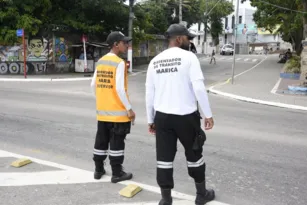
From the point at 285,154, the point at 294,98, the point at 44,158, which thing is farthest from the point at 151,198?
the point at 294,98

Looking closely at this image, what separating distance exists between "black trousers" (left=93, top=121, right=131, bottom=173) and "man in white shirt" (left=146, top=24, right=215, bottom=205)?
2.28 ft

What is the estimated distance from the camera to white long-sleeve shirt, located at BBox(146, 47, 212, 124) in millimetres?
3453

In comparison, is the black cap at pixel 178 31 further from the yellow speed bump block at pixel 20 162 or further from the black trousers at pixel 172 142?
the yellow speed bump block at pixel 20 162

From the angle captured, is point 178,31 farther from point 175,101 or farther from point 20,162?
point 20,162

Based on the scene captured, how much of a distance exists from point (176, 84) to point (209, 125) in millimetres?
536

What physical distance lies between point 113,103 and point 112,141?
484 millimetres

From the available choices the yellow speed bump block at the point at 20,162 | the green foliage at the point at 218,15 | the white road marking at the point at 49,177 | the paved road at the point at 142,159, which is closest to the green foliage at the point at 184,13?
the green foliage at the point at 218,15

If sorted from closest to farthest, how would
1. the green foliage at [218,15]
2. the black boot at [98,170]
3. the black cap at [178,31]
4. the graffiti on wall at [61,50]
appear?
the black cap at [178,31], the black boot at [98,170], the graffiti on wall at [61,50], the green foliage at [218,15]

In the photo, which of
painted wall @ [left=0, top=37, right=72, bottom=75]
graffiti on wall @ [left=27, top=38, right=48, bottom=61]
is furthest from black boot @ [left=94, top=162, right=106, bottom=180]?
graffiti on wall @ [left=27, top=38, right=48, bottom=61]

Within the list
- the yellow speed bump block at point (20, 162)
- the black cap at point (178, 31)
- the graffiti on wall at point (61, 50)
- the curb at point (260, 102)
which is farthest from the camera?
the graffiti on wall at point (61, 50)

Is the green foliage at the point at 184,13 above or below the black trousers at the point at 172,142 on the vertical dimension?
above

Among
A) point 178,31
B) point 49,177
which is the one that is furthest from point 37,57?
point 178,31

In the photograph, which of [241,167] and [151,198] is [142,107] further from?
[151,198]

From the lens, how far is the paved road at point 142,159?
415 cm
